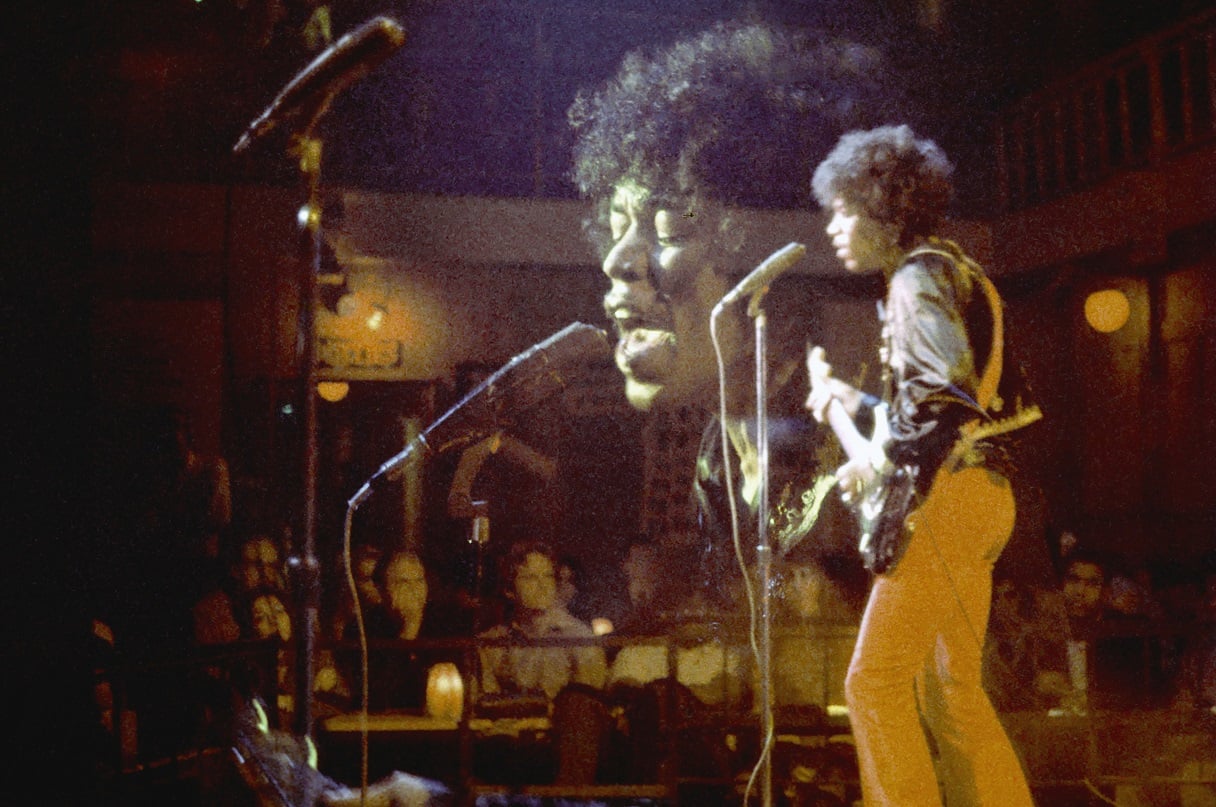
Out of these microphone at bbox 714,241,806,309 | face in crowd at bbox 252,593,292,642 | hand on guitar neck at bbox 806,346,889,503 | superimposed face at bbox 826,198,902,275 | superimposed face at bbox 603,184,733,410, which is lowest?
face in crowd at bbox 252,593,292,642

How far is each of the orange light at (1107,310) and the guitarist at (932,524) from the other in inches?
231

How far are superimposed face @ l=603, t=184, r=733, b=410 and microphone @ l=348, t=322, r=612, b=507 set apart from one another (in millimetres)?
2618

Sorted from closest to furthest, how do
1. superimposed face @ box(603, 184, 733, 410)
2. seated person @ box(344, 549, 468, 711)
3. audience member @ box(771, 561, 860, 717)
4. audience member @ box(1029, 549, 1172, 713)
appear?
audience member @ box(771, 561, 860, 717), audience member @ box(1029, 549, 1172, 713), seated person @ box(344, 549, 468, 711), superimposed face @ box(603, 184, 733, 410)

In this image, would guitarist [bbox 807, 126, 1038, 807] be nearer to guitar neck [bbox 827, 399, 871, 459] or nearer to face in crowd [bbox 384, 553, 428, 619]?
guitar neck [bbox 827, 399, 871, 459]

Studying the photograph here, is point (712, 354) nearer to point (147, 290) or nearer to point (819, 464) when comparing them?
point (819, 464)

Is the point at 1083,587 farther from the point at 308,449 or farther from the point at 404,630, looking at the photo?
the point at 308,449

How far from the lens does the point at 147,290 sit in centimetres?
741

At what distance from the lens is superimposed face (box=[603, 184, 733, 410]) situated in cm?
651

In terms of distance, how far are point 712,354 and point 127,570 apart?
3.92 metres

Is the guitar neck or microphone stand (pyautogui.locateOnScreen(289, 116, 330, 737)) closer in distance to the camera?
microphone stand (pyautogui.locateOnScreen(289, 116, 330, 737))

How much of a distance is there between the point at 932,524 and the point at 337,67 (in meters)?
1.99

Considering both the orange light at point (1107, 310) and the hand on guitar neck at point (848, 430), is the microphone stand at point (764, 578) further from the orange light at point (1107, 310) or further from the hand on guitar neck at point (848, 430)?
the orange light at point (1107, 310)

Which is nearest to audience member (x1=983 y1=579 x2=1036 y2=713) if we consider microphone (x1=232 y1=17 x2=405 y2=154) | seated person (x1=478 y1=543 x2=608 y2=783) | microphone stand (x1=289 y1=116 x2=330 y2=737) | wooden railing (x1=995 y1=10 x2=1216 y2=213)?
seated person (x1=478 y1=543 x2=608 y2=783)

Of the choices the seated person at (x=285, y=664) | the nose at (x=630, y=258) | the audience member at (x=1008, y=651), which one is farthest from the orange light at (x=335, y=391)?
the audience member at (x=1008, y=651)
